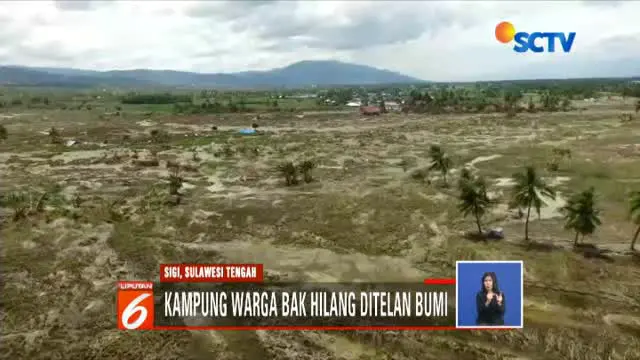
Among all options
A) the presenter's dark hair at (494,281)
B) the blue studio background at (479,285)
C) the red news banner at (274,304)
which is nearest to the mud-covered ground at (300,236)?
the red news banner at (274,304)

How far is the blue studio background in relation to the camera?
26.2 meters

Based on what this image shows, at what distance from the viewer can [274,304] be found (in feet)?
107

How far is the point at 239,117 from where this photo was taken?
156750 mm

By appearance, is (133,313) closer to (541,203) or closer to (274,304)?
(274,304)

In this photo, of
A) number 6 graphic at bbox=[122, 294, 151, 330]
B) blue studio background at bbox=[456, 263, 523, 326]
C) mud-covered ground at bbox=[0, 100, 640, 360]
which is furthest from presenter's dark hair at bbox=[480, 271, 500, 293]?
number 6 graphic at bbox=[122, 294, 151, 330]

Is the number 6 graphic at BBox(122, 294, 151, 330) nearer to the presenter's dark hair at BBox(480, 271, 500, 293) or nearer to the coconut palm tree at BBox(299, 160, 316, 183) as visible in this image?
the presenter's dark hair at BBox(480, 271, 500, 293)

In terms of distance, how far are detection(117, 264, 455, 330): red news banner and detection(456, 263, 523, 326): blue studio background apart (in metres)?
2.45

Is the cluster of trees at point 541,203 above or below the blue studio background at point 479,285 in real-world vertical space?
above

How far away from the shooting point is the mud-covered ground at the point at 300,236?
2772cm

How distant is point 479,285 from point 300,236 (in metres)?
22.0

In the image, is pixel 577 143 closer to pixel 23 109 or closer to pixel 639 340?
pixel 639 340

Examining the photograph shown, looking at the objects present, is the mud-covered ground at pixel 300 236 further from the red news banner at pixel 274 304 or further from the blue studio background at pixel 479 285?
the blue studio background at pixel 479 285

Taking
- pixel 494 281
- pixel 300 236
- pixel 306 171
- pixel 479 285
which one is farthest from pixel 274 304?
pixel 306 171

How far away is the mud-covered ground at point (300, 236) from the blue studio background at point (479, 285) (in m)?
1.37
